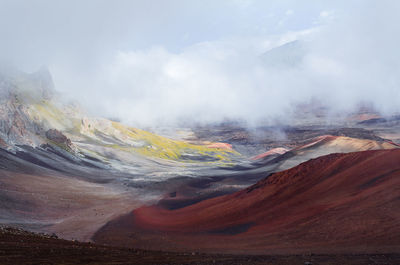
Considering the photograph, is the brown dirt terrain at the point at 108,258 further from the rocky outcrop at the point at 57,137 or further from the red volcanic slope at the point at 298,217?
the rocky outcrop at the point at 57,137

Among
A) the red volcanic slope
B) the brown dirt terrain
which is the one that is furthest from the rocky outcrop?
the brown dirt terrain

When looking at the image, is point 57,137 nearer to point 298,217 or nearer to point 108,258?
point 298,217

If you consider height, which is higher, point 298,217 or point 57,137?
point 57,137

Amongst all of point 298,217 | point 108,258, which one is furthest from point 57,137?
point 108,258

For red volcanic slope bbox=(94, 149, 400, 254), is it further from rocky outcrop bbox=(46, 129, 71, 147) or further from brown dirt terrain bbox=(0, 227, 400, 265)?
rocky outcrop bbox=(46, 129, 71, 147)

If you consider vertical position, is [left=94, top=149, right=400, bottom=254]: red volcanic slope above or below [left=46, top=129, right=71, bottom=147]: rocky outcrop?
below

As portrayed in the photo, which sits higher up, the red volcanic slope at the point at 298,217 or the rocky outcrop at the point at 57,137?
the rocky outcrop at the point at 57,137

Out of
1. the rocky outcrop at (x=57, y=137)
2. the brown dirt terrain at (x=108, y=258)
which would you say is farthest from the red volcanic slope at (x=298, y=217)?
the rocky outcrop at (x=57, y=137)

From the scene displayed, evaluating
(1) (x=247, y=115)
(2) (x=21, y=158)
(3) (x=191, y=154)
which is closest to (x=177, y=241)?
(2) (x=21, y=158)
